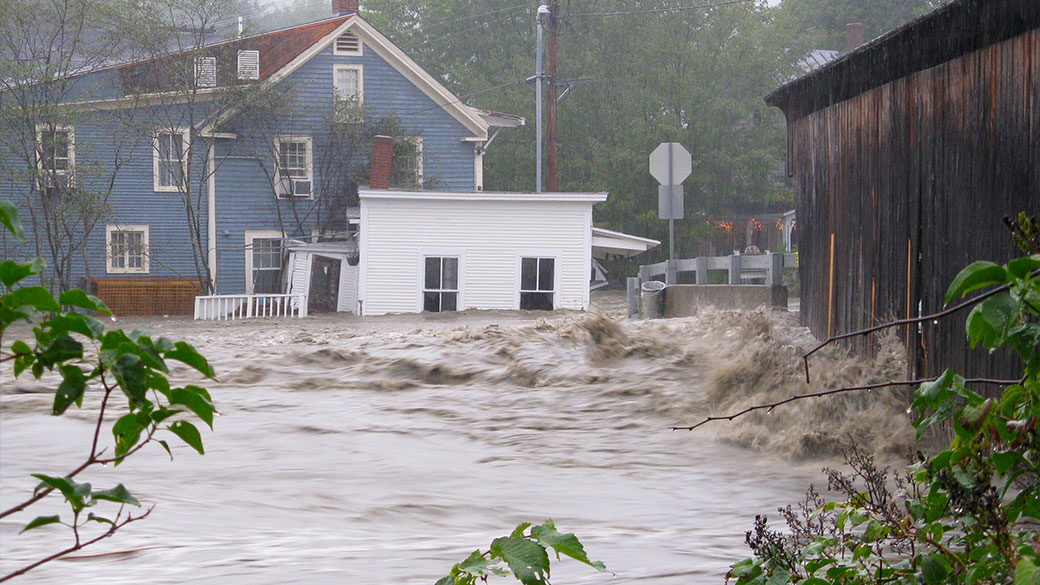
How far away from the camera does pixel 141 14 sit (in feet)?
111

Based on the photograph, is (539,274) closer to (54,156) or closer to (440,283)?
(440,283)

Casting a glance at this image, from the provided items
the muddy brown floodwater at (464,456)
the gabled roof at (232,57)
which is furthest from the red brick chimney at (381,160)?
the muddy brown floodwater at (464,456)

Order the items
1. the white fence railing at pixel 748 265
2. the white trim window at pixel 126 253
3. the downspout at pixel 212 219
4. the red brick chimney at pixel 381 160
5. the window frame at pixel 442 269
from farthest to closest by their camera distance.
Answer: the downspout at pixel 212 219
the white trim window at pixel 126 253
the red brick chimney at pixel 381 160
the window frame at pixel 442 269
the white fence railing at pixel 748 265

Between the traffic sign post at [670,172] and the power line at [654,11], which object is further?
the power line at [654,11]

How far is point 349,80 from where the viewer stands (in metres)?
35.5

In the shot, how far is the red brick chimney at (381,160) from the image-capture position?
33094 millimetres

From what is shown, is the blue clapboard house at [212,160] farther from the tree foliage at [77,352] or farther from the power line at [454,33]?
the tree foliage at [77,352]

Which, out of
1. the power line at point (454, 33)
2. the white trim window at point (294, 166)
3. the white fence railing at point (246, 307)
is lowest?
the white fence railing at point (246, 307)

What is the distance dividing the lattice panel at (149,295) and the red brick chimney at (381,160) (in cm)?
604

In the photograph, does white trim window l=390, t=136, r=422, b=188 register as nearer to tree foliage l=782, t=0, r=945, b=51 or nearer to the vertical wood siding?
the vertical wood siding

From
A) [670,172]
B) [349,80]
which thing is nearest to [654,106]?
[349,80]

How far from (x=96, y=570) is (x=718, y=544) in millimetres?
3110

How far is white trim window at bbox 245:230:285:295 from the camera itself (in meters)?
34.2

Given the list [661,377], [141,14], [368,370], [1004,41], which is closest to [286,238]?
[141,14]
